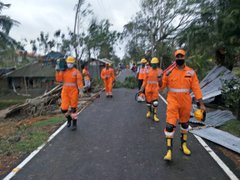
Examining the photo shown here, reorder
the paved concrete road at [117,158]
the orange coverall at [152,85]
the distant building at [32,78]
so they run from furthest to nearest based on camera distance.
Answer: the distant building at [32,78], the orange coverall at [152,85], the paved concrete road at [117,158]

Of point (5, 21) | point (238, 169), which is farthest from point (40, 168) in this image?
point (5, 21)

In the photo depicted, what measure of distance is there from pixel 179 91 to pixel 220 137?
2015mm

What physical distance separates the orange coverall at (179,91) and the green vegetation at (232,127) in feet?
7.00

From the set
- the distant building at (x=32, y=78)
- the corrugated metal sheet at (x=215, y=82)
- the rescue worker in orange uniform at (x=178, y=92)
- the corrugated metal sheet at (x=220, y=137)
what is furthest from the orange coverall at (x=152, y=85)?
the distant building at (x=32, y=78)

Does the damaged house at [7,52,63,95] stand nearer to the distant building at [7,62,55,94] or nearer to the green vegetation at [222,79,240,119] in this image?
the distant building at [7,62,55,94]

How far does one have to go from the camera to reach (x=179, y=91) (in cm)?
473

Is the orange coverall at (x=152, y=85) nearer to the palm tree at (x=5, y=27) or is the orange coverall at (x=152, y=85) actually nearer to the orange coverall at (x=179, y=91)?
the orange coverall at (x=179, y=91)

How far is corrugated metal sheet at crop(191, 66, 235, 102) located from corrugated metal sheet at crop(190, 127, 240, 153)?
9.08ft

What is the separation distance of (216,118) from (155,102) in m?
1.93

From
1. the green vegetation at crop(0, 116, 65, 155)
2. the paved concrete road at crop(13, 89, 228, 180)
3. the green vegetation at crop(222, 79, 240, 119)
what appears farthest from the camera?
the green vegetation at crop(222, 79, 240, 119)

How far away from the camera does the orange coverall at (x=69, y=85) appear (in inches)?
274

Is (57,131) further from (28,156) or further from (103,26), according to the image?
(103,26)

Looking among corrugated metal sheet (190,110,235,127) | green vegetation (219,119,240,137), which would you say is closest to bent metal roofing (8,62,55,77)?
corrugated metal sheet (190,110,235,127)

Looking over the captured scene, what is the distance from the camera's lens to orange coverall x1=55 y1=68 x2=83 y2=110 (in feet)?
22.9
